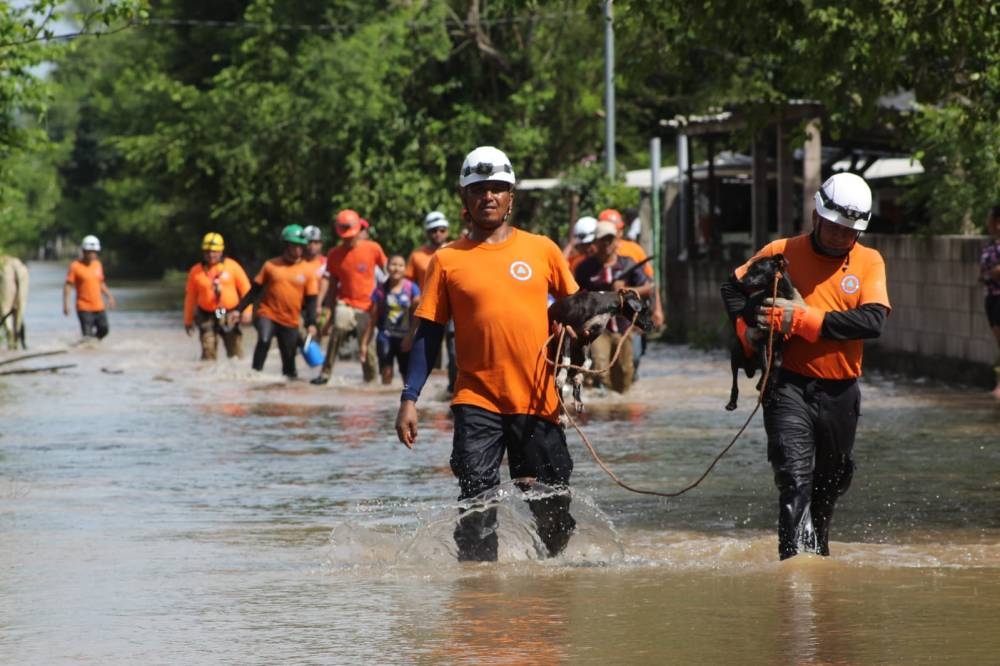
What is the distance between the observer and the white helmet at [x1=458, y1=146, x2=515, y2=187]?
27.3 feet

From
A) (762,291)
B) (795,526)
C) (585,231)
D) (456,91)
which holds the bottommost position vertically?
(795,526)

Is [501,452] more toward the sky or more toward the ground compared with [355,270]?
more toward the ground

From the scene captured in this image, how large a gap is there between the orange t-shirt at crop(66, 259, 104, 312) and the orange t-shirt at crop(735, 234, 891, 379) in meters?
21.2

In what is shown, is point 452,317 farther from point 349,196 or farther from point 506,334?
point 349,196

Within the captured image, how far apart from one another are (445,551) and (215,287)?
14.7 meters

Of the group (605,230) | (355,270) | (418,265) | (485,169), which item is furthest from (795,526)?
(355,270)

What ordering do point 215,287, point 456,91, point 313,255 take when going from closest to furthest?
point 313,255 → point 215,287 → point 456,91

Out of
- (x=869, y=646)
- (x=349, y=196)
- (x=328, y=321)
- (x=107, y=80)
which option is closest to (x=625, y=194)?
(x=349, y=196)

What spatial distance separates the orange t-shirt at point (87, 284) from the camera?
94.6 feet

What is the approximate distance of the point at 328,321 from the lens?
21.0m

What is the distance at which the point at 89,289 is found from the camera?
29.0 metres

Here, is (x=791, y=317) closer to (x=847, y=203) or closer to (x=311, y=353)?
(x=847, y=203)

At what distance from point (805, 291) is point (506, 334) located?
1.27 m

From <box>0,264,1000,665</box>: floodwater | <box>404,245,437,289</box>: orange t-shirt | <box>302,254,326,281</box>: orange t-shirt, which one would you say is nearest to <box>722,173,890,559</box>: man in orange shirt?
<box>0,264,1000,665</box>: floodwater
